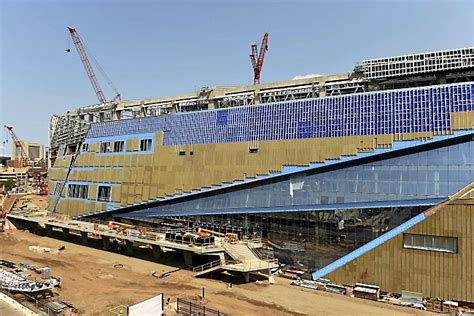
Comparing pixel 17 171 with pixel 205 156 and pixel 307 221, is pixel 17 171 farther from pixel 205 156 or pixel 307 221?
pixel 307 221

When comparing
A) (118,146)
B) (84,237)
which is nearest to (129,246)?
(84,237)

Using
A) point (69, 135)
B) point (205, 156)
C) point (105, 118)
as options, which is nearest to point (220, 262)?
point (205, 156)

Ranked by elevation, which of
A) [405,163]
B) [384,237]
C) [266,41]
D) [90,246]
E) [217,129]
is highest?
[266,41]

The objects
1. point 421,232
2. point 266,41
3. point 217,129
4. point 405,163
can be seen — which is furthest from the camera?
point 266,41

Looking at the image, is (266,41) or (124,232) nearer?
(124,232)

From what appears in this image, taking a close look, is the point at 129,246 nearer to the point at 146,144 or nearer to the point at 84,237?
the point at 84,237

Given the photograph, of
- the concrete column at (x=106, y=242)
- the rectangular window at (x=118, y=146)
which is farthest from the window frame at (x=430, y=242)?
the rectangular window at (x=118, y=146)

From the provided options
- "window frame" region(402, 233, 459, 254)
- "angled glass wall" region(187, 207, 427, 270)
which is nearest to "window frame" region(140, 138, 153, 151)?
"angled glass wall" region(187, 207, 427, 270)

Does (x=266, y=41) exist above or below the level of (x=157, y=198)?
above

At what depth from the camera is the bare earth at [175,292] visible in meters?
30.4

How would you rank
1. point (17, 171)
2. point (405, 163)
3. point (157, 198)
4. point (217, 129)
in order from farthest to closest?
1. point (17, 171)
2. point (157, 198)
3. point (217, 129)
4. point (405, 163)

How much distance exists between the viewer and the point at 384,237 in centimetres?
3375

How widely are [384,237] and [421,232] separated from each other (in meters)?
3.00

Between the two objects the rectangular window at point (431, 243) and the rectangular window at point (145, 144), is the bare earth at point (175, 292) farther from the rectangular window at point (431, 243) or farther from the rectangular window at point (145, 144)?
the rectangular window at point (145, 144)
